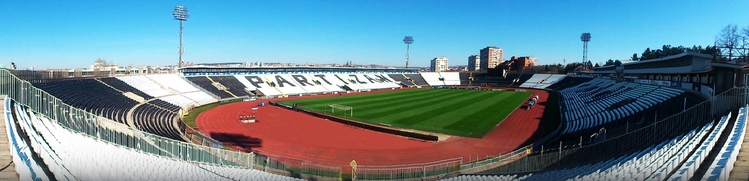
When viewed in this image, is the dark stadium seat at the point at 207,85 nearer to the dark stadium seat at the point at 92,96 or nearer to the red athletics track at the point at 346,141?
the dark stadium seat at the point at 92,96

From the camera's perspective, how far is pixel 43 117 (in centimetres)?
1179

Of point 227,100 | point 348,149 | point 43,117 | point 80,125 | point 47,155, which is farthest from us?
point 227,100

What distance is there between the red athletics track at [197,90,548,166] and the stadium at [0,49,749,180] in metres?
0.12

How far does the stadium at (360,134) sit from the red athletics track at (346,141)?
0.12m

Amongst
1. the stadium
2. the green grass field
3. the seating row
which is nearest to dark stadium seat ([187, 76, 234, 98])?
the stadium

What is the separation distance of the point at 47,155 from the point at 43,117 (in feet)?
17.5

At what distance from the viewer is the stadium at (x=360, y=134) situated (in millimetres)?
8680

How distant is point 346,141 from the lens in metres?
22.8

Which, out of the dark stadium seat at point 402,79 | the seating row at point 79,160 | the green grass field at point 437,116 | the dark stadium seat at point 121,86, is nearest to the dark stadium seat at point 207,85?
the dark stadium seat at point 121,86

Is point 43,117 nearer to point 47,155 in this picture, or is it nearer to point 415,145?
point 47,155

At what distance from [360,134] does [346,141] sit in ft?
7.45

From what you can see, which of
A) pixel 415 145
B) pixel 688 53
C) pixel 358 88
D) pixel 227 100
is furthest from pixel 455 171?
pixel 358 88

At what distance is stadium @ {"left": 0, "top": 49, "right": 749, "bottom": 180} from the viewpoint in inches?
342

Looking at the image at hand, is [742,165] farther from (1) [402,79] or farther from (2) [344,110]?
(1) [402,79]
